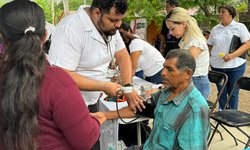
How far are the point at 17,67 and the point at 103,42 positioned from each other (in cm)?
98

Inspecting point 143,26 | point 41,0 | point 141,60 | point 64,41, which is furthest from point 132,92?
point 41,0

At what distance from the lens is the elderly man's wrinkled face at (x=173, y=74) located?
1898 millimetres

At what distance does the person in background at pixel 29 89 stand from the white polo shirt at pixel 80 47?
0.71 metres

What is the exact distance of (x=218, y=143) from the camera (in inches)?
138

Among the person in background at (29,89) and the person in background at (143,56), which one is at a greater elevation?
the person in background at (29,89)

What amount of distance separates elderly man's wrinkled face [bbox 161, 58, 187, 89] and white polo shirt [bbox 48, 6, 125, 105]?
0.41m

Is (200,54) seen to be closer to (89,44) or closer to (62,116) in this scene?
(89,44)

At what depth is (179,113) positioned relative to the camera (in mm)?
1802

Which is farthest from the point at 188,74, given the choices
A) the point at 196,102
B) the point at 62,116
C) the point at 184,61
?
the point at 62,116

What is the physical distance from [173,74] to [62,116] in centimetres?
99

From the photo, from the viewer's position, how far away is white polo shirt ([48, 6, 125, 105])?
5.92 ft

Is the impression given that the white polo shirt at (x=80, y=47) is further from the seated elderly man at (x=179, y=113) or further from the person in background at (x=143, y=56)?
the person in background at (x=143, y=56)

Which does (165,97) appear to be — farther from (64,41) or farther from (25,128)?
(25,128)

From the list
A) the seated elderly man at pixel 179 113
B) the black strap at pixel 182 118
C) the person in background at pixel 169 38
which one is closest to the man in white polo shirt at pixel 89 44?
the seated elderly man at pixel 179 113
